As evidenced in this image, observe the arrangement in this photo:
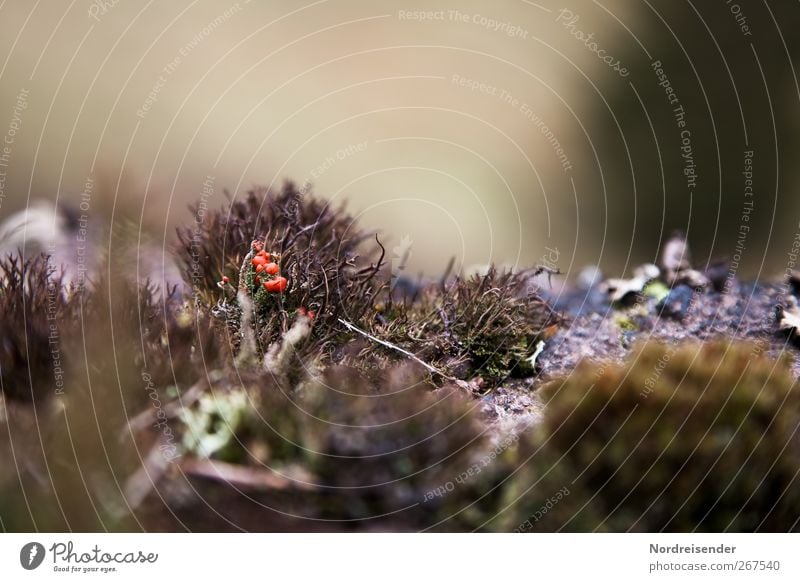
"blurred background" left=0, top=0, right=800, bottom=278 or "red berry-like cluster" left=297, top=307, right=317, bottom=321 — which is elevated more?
"blurred background" left=0, top=0, right=800, bottom=278

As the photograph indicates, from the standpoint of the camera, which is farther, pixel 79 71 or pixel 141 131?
pixel 79 71

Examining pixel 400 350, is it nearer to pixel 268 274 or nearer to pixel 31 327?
pixel 268 274

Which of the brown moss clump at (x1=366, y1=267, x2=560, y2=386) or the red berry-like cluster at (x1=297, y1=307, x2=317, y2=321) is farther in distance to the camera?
the brown moss clump at (x1=366, y1=267, x2=560, y2=386)

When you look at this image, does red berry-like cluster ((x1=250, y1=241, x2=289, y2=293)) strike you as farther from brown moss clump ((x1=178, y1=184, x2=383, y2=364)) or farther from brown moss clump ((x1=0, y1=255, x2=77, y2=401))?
brown moss clump ((x1=0, y1=255, x2=77, y2=401))

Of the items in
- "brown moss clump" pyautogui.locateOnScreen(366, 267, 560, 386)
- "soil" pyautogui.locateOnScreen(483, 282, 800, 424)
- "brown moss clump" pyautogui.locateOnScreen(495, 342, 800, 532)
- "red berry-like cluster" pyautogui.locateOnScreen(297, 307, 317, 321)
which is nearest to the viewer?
"brown moss clump" pyautogui.locateOnScreen(495, 342, 800, 532)

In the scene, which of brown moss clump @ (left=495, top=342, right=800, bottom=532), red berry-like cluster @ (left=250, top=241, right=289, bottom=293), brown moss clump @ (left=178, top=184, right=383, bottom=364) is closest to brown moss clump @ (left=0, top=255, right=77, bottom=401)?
brown moss clump @ (left=178, top=184, right=383, bottom=364)

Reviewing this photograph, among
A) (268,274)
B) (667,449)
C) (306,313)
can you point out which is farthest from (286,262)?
(667,449)

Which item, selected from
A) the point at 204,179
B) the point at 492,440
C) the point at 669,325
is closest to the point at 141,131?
the point at 204,179
